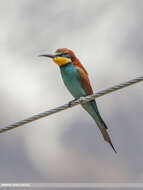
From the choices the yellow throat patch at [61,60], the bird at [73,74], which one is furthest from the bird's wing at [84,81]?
the yellow throat patch at [61,60]

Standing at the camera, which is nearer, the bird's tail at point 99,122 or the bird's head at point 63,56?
the bird's tail at point 99,122

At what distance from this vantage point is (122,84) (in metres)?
2.66

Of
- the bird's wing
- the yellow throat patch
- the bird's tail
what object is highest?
the yellow throat patch

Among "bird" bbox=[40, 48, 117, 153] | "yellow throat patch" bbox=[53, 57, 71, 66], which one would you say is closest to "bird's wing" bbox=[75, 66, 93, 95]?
"bird" bbox=[40, 48, 117, 153]

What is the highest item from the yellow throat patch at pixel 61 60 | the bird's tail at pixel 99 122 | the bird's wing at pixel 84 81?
the yellow throat patch at pixel 61 60

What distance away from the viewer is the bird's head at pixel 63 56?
454 cm

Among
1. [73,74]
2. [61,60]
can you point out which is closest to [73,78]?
[73,74]

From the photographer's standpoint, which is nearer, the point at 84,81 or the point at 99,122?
the point at 99,122

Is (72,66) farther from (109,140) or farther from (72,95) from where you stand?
(109,140)

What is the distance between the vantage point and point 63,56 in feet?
15.0

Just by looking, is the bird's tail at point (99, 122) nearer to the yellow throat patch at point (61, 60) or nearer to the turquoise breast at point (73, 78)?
the turquoise breast at point (73, 78)

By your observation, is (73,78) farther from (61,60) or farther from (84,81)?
(61,60)

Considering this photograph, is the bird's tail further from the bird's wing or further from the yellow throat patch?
the yellow throat patch

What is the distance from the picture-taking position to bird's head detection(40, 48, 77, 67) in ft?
14.9
